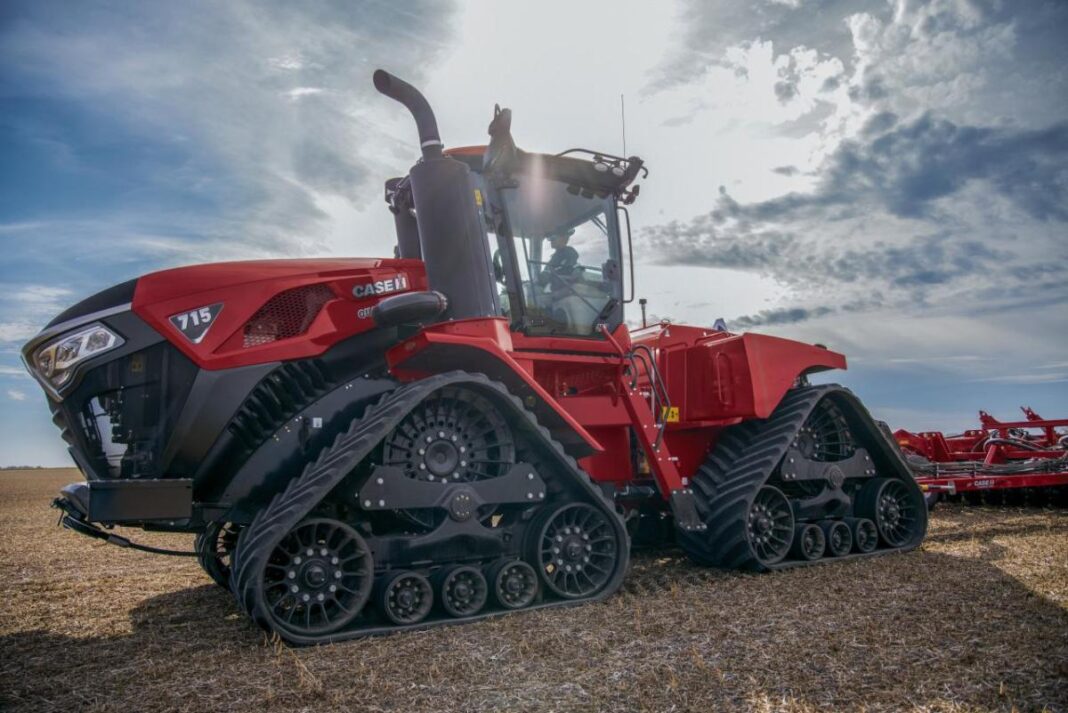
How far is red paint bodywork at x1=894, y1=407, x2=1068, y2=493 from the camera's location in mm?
10438

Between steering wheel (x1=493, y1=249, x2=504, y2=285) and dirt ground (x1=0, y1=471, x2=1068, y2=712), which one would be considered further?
steering wheel (x1=493, y1=249, x2=504, y2=285)

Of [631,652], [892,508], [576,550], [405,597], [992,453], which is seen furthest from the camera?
[992,453]

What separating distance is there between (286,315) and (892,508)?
21.2 ft

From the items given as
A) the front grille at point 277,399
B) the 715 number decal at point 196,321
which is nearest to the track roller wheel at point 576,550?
the front grille at point 277,399

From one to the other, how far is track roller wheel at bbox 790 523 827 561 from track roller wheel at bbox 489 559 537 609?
10.2ft

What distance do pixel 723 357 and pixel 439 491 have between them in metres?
3.72

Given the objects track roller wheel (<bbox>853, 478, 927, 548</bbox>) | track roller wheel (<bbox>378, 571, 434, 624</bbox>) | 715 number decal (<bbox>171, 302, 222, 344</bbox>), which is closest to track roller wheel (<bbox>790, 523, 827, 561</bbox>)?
track roller wheel (<bbox>853, 478, 927, 548</bbox>)

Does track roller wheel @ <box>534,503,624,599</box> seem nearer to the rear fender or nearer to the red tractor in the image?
the red tractor

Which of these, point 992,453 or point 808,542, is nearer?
point 808,542

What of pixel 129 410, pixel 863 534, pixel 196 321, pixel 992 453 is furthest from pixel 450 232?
pixel 992 453

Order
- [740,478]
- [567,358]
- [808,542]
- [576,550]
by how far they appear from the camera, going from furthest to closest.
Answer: [808,542] → [740,478] → [567,358] → [576,550]

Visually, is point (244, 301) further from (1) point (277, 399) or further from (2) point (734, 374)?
(2) point (734, 374)

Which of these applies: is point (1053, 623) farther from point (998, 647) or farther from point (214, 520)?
point (214, 520)

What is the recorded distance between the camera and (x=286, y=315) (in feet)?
18.5
